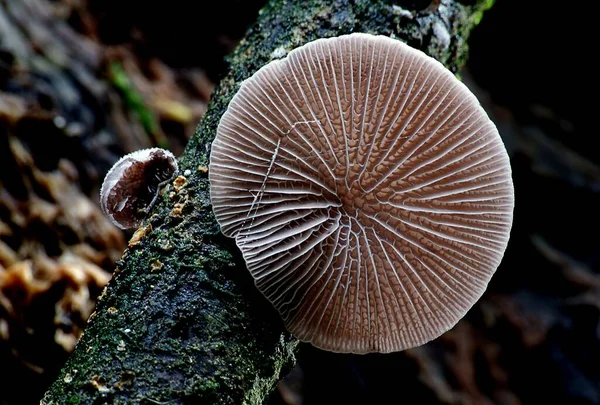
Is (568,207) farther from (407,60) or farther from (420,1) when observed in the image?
(407,60)

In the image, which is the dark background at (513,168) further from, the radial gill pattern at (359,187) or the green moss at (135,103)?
the radial gill pattern at (359,187)

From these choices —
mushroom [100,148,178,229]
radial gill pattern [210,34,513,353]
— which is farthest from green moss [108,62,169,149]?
radial gill pattern [210,34,513,353]

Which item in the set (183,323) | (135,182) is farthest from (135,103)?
(183,323)

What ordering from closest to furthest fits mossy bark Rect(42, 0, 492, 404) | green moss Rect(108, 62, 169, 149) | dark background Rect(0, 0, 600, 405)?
mossy bark Rect(42, 0, 492, 404) → dark background Rect(0, 0, 600, 405) → green moss Rect(108, 62, 169, 149)

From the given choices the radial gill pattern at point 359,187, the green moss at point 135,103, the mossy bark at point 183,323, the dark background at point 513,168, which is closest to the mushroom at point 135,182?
the mossy bark at point 183,323

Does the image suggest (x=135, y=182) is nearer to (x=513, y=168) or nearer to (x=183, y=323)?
(x=183, y=323)

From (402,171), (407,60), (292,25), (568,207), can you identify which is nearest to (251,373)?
(402,171)

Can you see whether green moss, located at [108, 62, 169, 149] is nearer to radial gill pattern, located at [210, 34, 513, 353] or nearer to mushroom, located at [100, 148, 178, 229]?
mushroom, located at [100, 148, 178, 229]
